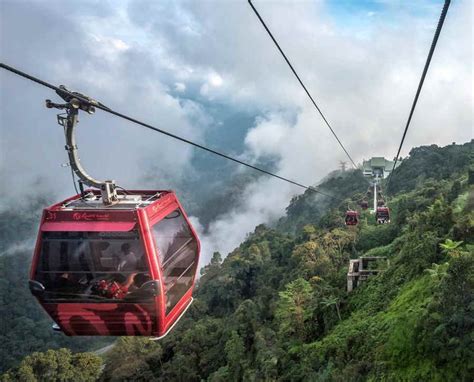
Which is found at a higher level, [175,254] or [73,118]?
[73,118]

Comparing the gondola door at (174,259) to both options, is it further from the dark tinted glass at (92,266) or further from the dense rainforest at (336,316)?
the dense rainforest at (336,316)

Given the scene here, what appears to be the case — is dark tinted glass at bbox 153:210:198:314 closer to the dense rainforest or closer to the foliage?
the dense rainforest

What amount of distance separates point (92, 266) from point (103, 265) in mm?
147

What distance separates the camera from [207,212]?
164m

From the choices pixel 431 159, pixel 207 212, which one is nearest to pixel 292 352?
pixel 431 159

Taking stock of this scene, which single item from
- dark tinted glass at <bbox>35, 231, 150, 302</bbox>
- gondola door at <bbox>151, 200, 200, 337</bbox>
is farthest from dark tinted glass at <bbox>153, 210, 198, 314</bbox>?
dark tinted glass at <bbox>35, 231, 150, 302</bbox>

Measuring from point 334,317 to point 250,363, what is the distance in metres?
5.30

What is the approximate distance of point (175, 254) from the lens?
268 inches

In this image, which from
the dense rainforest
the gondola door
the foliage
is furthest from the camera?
the foliage

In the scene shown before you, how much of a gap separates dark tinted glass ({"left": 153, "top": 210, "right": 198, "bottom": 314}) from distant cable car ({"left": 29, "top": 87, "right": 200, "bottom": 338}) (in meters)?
0.05

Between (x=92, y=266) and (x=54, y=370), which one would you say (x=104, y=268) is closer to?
(x=92, y=266)

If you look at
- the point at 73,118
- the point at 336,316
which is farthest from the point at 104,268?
the point at 336,316

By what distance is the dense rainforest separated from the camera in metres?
10.6

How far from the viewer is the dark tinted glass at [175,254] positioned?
650cm
